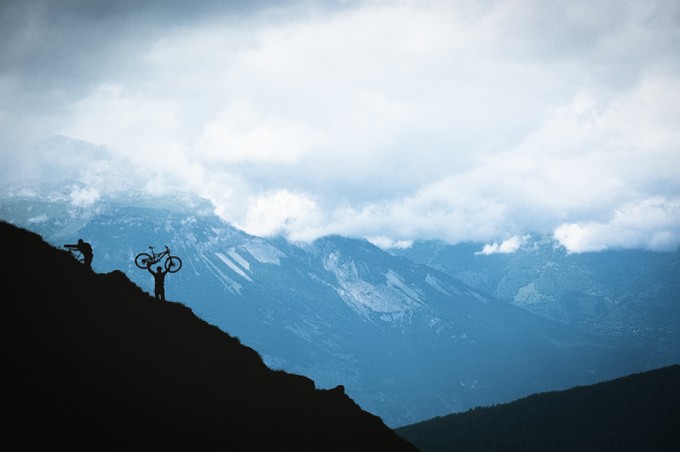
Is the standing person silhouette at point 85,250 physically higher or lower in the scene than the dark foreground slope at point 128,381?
higher

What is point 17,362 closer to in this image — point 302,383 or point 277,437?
point 277,437

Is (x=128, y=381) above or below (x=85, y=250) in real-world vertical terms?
below

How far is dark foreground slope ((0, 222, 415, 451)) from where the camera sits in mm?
25953

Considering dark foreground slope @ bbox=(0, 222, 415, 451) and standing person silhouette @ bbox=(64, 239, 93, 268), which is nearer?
dark foreground slope @ bbox=(0, 222, 415, 451)

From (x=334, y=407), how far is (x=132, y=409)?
62.8ft

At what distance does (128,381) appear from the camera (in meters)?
31.3

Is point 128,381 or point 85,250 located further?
point 85,250

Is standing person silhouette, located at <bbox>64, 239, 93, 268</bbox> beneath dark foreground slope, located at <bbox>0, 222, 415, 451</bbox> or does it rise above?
above

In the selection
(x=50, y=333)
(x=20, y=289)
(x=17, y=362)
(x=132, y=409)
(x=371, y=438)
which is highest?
(x=20, y=289)

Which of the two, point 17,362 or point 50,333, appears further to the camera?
point 50,333

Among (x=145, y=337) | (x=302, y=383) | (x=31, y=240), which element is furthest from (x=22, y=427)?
(x=302, y=383)

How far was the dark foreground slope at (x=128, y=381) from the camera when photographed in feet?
85.1

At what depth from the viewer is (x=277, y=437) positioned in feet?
112

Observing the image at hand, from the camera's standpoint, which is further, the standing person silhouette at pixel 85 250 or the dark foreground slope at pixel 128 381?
the standing person silhouette at pixel 85 250
